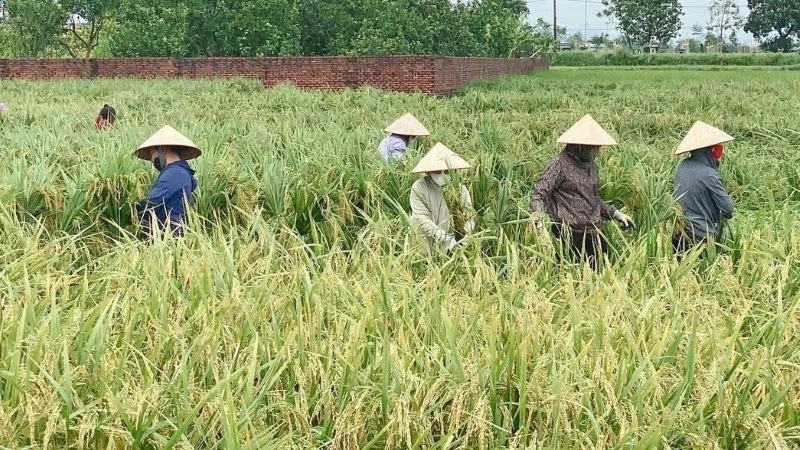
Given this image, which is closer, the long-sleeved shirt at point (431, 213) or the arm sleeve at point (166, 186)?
the long-sleeved shirt at point (431, 213)

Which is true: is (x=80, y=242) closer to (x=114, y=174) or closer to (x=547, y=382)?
(x=114, y=174)

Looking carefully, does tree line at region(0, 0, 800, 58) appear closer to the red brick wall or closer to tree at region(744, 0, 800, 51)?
the red brick wall

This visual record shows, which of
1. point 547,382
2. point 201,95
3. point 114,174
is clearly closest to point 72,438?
point 547,382

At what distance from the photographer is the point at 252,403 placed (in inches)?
86.7

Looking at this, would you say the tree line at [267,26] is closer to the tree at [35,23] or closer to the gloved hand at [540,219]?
the tree at [35,23]

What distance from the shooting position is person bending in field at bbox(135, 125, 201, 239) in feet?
15.5

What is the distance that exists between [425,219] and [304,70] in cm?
1695

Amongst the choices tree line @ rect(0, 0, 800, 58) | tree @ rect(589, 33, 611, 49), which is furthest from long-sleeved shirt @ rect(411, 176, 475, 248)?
tree @ rect(589, 33, 611, 49)

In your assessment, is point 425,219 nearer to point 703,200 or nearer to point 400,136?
point 703,200

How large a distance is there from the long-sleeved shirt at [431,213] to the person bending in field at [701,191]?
1.27 meters

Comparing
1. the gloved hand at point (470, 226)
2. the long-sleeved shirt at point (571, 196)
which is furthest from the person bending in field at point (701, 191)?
the gloved hand at point (470, 226)

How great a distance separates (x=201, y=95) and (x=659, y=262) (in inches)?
445

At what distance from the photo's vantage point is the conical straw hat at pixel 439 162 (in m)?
4.68

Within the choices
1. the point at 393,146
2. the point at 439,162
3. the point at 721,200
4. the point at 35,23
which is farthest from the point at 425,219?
the point at 35,23
